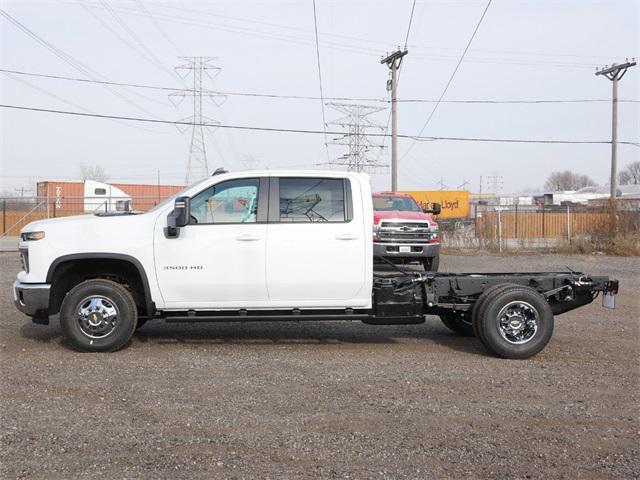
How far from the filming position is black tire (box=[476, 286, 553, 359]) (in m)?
7.02

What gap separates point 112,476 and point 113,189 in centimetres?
3211

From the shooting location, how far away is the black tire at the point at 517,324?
7.02 m

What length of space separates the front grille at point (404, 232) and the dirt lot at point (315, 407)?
6225 mm

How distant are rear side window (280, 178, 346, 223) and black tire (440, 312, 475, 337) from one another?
203 cm

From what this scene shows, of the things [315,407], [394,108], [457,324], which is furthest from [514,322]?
[394,108]

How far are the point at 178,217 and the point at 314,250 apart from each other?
4.89 feet

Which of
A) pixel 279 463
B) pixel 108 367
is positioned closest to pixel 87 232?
pixel 108 367

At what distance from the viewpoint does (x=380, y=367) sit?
6.65 m

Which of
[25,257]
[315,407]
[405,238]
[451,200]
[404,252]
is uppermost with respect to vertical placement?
[451,200]

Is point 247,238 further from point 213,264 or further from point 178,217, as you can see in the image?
point 178,217

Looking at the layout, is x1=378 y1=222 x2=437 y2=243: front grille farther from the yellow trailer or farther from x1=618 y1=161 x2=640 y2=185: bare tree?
x1=618 y1=161 x2=640 y2=185: bare tree

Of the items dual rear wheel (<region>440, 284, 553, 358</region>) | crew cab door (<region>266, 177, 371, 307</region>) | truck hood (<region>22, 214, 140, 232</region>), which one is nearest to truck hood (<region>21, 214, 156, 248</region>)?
truck hood (<region>22, 214, 140, 232</region>)

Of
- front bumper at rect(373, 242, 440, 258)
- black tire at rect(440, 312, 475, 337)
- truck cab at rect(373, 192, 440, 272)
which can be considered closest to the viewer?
black tire at rect(440, 312, 475, 337)

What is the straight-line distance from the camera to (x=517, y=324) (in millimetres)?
7082
